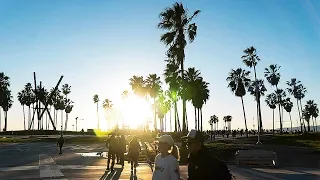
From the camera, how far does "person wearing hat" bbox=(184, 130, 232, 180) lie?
4.20 metres

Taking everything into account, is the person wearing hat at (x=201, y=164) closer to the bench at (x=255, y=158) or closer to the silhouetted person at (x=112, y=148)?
the silhouetted person at (x=112, y=148)

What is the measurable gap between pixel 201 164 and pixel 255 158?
16732 mm

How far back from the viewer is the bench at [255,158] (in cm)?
1998

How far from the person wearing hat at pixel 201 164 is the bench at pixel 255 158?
53.6ft

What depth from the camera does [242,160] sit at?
2012 centimetres

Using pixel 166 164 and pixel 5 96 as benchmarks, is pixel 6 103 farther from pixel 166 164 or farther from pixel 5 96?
pixel 166 164

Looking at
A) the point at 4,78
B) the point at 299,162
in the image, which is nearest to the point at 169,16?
the point at 299,162

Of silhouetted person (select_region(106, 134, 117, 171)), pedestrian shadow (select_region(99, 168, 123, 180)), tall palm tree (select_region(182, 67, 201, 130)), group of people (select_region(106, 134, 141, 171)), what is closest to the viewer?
pedestrian shadow (select_region(99, 168, 123, 180))

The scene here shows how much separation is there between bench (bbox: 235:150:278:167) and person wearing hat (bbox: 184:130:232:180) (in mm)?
16333

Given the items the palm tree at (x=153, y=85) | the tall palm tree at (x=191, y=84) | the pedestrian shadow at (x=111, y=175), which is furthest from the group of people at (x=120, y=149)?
the palm tree at (x=153, y=85)

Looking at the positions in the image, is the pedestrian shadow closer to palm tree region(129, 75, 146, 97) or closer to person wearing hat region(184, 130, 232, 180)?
person wearing hat region(184, 130, 232, 180)

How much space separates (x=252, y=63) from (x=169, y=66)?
17.8 metres

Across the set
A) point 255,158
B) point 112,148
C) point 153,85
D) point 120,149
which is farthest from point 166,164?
point 153,85

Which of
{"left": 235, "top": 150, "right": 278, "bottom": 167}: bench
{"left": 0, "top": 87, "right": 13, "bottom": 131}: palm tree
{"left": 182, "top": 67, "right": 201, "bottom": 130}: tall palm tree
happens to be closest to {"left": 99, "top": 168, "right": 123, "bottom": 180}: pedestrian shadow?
{"left": 235, "top": 150, "right": 278, "bottom": 167}: bench
